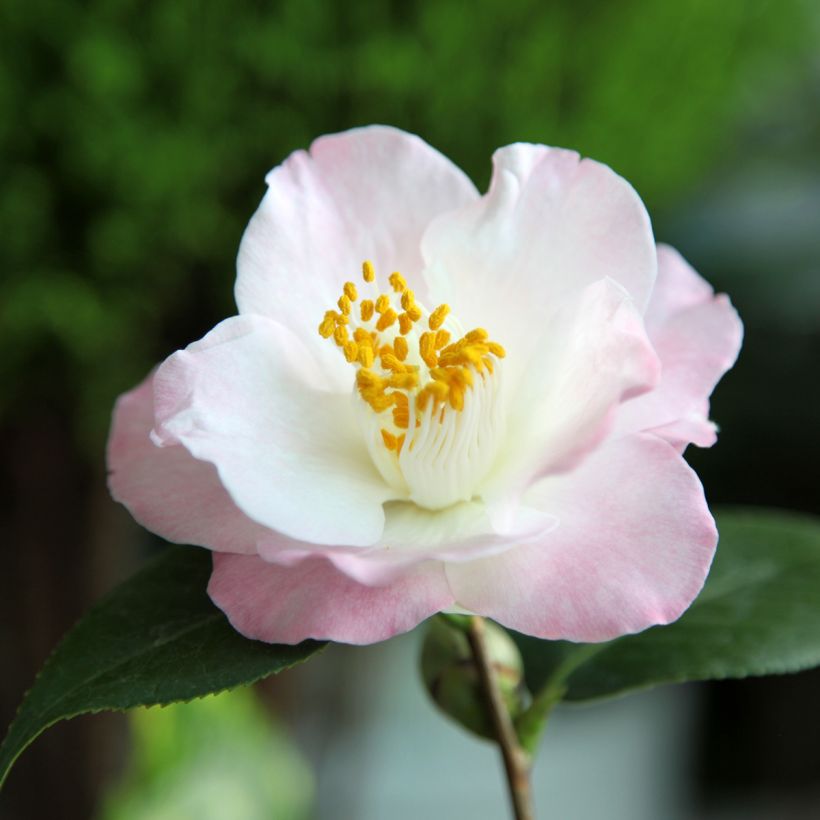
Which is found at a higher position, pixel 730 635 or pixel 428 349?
pixel 428 349


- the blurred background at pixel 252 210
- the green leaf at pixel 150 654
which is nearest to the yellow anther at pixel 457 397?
the green leaf at pixel 150 654

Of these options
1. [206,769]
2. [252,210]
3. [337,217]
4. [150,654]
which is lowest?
[206,769]

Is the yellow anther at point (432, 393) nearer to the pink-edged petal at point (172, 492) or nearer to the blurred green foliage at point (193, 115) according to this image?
the pink-edged petal at point (172, 492)

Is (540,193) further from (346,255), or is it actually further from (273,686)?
(273,686)

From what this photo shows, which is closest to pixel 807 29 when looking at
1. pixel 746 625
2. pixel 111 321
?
pixel 111 321

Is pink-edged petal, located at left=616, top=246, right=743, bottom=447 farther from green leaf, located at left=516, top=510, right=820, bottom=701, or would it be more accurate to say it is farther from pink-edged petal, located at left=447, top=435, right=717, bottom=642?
green leaf, located at left=516, top=510, right=820, bottom=701

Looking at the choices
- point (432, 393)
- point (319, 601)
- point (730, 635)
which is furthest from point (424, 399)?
point (730, 635)

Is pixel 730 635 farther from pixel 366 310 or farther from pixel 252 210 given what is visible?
pixel 252 210
